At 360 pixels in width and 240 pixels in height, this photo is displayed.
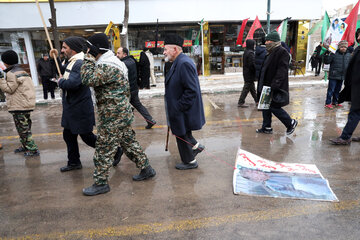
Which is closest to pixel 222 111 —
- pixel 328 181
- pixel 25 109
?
pixel 328 181

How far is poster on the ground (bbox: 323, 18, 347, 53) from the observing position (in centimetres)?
987

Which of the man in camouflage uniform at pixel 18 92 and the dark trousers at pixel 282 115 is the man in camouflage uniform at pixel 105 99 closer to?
the man in camouflage uniform at pixel 18 92

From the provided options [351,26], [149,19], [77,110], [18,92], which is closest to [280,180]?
[77,110]

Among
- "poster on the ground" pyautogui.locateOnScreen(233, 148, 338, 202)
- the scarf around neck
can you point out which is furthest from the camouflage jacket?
the scarf around neck

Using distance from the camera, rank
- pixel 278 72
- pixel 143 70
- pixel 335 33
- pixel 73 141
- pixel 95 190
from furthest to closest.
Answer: pixel 335 33
pixel 143 70
pixel 278 72
pixel 73 141
pixel 95 190

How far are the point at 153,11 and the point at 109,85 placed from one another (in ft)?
44.4

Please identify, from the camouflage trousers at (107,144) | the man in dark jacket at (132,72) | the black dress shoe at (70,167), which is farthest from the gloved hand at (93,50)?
the man in dark jacket at (132,72)

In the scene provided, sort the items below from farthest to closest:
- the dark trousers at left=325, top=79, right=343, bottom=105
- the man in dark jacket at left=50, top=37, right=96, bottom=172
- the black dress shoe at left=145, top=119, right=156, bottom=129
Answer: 1. the dark trousers at left=325, top=79, right=343, bottom=105
2. the black dress shoe at left=145, top=119, right=156, bottom=129
3. the man in dark jacket at left=50, top=37, right=96, bottom=172

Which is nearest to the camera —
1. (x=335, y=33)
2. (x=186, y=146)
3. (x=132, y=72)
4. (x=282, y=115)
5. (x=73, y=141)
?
(x=186, y=146)

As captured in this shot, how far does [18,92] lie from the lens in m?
4.60

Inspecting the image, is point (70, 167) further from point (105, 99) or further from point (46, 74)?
point (46, 74)

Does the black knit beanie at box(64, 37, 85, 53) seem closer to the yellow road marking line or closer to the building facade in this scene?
the yellow road marking line

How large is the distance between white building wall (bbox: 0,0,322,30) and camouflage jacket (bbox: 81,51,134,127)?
13336 mm

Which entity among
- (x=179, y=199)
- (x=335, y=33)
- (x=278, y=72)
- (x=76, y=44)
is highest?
(x=335, y=33)
